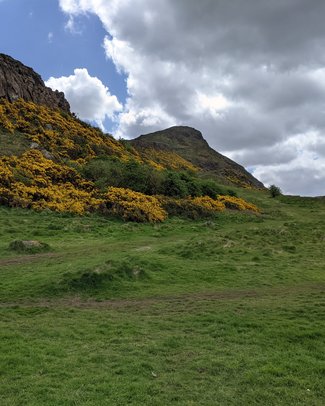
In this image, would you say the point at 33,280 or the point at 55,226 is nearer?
the point at 33,280

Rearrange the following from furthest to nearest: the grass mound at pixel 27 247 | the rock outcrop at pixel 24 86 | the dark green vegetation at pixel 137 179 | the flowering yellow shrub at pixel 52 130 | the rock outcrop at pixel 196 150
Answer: the rock outcrop at pixel 196 150
the rock outcrop at pixel 24 86
the flowering yellow shrub at pixel 52 130
the dark green vegetation at pixel 137 179
the grass mound at pixel 27 247

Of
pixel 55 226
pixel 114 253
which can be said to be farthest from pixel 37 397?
pixel 55 226

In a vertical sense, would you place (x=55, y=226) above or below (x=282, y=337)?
above

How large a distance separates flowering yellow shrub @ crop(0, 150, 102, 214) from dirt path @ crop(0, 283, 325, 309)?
22.0 meters

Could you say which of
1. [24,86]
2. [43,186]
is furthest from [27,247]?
[24,86]

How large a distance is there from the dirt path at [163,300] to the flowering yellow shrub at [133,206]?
21.3 metres

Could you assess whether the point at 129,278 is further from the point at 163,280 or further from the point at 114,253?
the point at 114,253

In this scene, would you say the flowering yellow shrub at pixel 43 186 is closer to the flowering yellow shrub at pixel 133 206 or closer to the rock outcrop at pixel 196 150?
the flowering yellow shrub at pixel 133 206

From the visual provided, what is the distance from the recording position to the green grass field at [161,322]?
10789 mm

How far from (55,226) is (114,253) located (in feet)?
31.4

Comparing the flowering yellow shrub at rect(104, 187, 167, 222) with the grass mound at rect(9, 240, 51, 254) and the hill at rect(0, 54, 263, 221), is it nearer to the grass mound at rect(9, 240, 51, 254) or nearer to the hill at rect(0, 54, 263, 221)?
the hill at rect(0, 54, 263, 221)

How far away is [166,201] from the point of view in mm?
47938

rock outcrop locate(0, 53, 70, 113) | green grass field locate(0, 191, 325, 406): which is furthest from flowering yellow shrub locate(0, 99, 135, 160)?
green grass field locate(0, 191, 325, 406)

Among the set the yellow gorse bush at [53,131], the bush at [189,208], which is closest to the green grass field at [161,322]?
the bush at [189,208]
